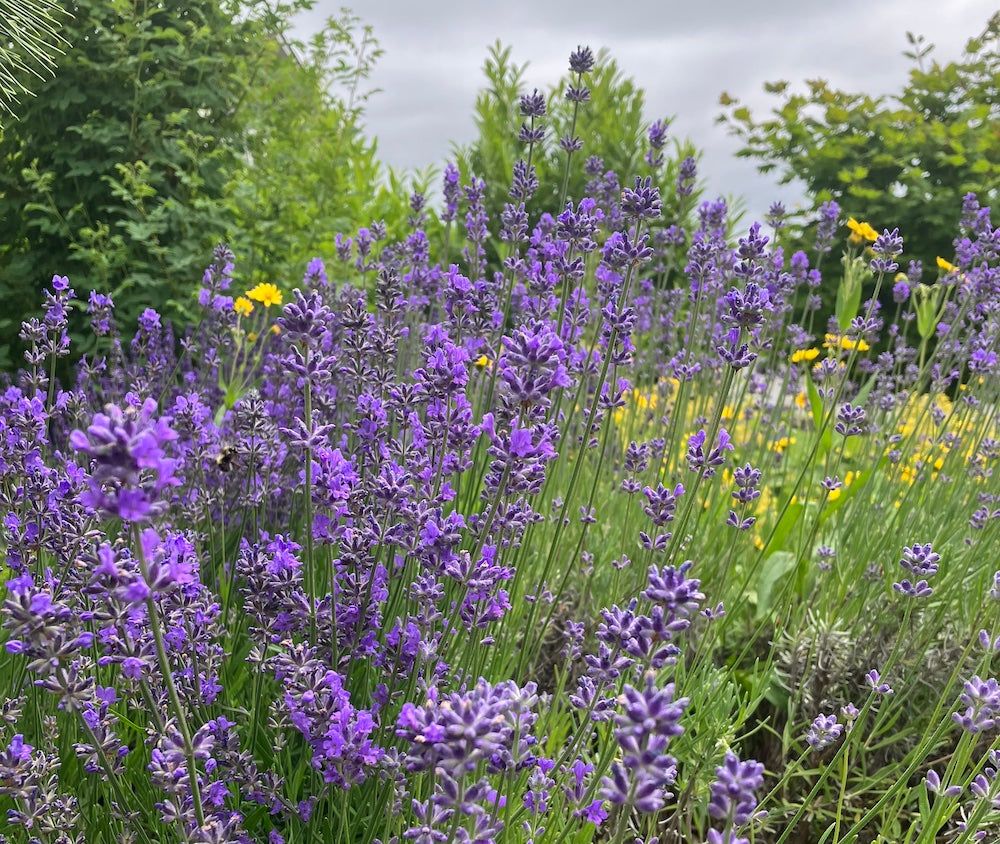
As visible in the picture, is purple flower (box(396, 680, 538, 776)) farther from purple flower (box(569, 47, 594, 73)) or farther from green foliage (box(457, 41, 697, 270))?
green foliage (box(457, 41, 697, 270))

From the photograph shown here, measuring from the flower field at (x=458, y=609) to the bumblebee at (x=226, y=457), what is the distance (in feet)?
0.05

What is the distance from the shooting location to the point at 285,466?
346 centimetres

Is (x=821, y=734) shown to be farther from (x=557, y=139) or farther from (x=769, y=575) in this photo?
(x=557, y=139)

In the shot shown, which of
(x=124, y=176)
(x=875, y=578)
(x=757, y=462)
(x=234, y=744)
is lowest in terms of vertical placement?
(x=234, y=744)

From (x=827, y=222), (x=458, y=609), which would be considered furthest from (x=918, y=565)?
(x=827, y=222)

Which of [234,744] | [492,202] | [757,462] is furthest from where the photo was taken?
[492,202]

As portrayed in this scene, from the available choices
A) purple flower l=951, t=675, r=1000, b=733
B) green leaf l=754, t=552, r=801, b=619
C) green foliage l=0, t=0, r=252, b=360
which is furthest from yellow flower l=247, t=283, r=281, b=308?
purple flower l=951, t=675, r=1000, b=733

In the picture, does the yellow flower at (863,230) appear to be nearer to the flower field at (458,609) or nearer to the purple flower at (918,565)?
the flower field at (458,609)

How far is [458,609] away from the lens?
6.16 ft

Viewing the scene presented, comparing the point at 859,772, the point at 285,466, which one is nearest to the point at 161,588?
the point at 285,466

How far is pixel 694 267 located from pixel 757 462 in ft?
7.18

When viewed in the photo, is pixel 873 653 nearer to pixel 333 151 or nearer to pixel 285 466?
pixel 285 466

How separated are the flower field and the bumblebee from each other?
0.02 metres

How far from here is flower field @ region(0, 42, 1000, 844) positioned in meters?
1.35
